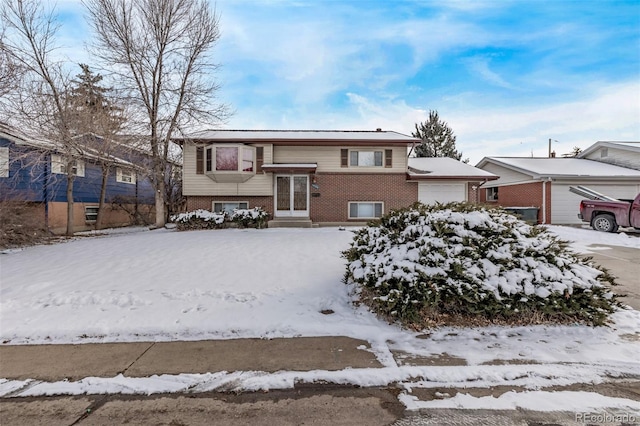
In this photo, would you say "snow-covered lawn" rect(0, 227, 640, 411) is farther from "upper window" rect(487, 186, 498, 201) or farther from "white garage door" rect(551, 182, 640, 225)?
"upper window" rect(487, 186, 498, 201)

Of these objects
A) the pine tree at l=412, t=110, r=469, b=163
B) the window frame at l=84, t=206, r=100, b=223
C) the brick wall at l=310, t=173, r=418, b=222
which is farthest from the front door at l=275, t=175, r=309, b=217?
the pine tree at l=412, t=110, r=469, b=163

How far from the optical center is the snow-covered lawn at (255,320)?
279 cm

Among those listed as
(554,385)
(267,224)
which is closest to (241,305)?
(554,385)

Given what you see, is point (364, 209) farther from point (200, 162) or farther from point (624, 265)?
point (624, 265)

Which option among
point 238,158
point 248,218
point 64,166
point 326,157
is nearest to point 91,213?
point 64,166

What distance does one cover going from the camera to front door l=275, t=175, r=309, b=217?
14.8 m

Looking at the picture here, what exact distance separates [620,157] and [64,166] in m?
32.4

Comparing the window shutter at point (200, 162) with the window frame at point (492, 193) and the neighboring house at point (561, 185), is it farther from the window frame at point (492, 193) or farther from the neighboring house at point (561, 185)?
the window frame at point (492, 193)

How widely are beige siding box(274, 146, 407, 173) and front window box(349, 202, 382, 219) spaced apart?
169cm

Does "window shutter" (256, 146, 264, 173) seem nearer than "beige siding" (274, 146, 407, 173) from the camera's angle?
Yes

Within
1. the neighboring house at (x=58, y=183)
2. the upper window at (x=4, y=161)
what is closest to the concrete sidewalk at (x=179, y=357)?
the neighboring house at (x=58, y=183)

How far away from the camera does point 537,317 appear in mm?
3832

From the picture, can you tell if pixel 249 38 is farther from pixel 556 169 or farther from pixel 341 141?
pixel 556 169

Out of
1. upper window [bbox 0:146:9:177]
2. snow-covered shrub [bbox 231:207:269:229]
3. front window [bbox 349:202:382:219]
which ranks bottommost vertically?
snow-covered shrub [bbox 231:207:269:229]
